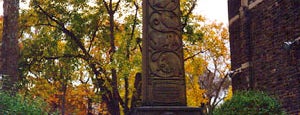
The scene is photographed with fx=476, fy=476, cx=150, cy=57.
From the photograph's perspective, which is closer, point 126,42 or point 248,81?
point 248,81

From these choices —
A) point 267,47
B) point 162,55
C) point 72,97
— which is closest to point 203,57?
point 72,97

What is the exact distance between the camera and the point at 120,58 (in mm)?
15703

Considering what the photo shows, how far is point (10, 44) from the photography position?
37.1 ft

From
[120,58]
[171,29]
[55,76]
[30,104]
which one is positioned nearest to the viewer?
[171,29]

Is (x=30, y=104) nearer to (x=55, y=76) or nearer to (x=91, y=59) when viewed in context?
(x=91, y=59)

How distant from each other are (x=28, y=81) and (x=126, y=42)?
3.67 m

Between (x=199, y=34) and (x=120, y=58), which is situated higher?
(x=199, y=34)

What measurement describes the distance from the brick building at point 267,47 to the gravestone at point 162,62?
4.48 metres

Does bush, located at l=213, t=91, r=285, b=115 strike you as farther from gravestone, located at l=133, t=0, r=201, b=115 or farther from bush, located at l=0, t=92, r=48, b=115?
bush, located at l=0, t=92, r=48, b=115

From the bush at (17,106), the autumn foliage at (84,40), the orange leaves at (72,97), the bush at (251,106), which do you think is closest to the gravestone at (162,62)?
the bush at (17,106)

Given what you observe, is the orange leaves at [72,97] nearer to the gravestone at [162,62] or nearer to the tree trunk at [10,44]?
the tree trunk at [10,44]

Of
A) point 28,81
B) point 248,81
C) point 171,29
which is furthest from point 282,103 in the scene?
point 28,81

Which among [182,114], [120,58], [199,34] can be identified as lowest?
[182,114]

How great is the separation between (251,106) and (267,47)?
3.10m
